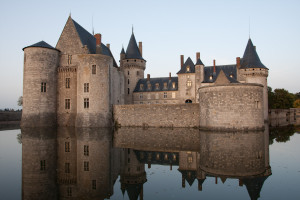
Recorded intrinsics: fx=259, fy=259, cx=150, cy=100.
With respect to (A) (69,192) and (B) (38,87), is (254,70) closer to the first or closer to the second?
(B) (38,87)

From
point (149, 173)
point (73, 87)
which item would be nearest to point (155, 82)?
point (73, 87)

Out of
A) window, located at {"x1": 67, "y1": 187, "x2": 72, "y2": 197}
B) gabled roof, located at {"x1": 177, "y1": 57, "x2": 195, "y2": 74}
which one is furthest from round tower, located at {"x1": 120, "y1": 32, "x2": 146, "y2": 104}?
window, located at {"x1": 67, "y1": 187, "x2": 72, "y2": 197}

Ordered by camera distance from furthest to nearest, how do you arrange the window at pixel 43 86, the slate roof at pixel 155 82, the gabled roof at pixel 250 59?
1. the slate roof at pixel 155 82
2. the gabled roof at pixel 250 59
3. the window at pixel 43 86

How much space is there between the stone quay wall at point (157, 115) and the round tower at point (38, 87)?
696 cm

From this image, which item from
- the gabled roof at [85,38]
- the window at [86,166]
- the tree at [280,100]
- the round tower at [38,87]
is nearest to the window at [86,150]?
the window at [86,166]

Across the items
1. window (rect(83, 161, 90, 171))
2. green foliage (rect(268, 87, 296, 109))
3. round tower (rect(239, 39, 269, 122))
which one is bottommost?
window (rect(83, 161, 90, 171))

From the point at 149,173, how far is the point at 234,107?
13.7m

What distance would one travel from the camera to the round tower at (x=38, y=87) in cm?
2598

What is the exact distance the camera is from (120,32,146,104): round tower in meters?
42.7

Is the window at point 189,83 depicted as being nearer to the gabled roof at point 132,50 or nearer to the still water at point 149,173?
the gabled roof at point 132,50

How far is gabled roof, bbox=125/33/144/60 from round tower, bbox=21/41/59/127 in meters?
17.4

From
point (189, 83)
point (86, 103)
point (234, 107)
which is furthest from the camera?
point (189, 83)

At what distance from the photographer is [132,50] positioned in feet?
142

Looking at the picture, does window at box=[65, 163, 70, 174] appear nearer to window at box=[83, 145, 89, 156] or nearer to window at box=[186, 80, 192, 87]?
window at box=[83, 145, 89, 156]
